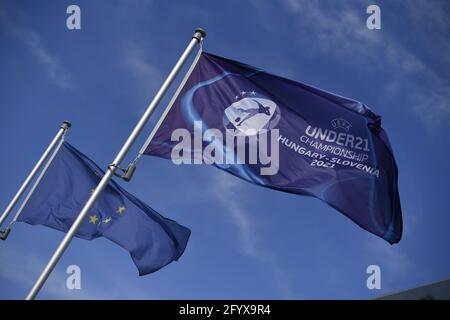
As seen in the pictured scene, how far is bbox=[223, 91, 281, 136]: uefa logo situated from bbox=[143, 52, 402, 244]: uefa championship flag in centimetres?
2

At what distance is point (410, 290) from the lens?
20.9m

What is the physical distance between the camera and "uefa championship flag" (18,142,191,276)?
1202 centimetres

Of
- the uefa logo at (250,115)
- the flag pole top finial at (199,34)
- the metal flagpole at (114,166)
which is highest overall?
the flag pole top finial at (199,34)

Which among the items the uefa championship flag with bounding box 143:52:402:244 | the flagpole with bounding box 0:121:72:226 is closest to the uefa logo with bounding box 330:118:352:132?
the uefa championship flag with bounding box 143:52:402:244

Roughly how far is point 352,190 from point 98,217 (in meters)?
6.25

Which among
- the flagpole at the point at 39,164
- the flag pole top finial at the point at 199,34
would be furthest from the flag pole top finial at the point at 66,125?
the flag pole top finial at the point at 199,34

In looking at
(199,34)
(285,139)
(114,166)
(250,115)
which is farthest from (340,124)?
(114,166)

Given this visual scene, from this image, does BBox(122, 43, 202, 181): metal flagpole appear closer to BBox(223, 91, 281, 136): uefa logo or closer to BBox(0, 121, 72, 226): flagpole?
BBox(223, 91, 281, 136): uefa logo

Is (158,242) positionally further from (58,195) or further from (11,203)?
(11,203)

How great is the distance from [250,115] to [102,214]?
15.4 feet

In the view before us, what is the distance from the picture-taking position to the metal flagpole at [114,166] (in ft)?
28.1

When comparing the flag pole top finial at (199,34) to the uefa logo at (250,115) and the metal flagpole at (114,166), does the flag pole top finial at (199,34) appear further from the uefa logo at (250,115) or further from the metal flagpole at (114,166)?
the uefa logo at (250,115)

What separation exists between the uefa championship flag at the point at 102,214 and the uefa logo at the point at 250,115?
10.4 ft
